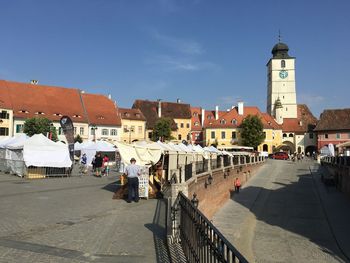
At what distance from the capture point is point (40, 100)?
70688mm

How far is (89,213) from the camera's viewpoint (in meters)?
12.4

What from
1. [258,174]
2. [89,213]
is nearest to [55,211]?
[89,213]

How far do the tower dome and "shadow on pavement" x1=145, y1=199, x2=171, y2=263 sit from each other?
108m

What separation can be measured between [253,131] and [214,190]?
201 feet

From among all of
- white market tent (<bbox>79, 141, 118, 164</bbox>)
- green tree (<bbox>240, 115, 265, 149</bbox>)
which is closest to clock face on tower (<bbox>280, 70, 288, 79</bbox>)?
green tree (<bbox>240, 115, 265, 149</bbox>)

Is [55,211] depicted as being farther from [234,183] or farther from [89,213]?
[234,183]

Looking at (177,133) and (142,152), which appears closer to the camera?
(142,152)

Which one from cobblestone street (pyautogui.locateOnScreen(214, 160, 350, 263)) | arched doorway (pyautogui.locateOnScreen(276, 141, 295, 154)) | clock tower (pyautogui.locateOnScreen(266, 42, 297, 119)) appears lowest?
cobblestone street (pyautogui.locateOnScreen(214, 160, 350, 263))

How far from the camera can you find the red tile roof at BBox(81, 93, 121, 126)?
7438 centimetres

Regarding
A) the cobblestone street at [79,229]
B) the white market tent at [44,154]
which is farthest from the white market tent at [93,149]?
the cobblestone street at [79,229]

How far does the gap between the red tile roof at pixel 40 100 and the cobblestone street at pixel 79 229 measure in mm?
54274

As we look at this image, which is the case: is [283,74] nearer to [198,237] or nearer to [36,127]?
[36,127]

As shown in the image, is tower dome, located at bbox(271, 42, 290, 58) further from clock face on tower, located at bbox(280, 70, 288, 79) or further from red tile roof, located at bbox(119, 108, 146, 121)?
red tile roof, located at bbox(119, 108, 146, 121)

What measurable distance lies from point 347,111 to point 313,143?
1293 centimetres
